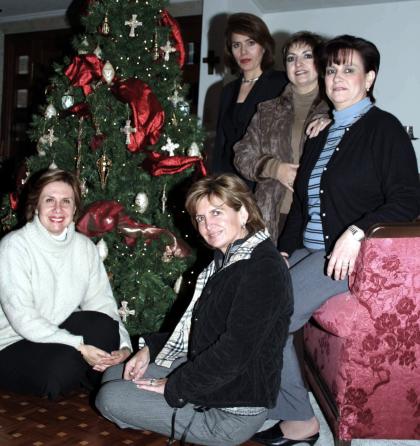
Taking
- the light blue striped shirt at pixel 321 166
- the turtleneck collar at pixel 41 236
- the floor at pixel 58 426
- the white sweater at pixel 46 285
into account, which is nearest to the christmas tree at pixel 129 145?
the white sweater at pixel 46 285

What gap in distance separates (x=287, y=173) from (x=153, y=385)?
1.04 meters

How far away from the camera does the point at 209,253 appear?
2.90 metres

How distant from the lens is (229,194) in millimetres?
1742

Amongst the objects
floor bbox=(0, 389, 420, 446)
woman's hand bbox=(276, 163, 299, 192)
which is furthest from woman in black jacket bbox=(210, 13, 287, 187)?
floor bbox=(0, 389, 420, 446)

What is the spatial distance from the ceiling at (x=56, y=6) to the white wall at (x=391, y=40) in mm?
99

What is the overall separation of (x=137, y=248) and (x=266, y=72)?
3.58ft

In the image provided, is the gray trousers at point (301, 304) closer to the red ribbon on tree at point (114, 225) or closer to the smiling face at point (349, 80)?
the smiling face at point (349, 80)

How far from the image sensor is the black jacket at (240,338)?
5.09ft

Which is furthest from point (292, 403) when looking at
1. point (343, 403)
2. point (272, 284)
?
point (272, 284)

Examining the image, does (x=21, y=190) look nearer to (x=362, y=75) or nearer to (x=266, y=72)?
(x=266, y=72)

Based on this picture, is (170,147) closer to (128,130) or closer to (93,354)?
(128,130)

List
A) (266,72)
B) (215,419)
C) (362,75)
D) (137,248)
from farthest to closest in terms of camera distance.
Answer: (266,72) → (137,248) → (362,75) → (215,419)

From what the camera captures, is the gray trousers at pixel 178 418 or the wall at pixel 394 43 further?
the wall at pixel 394 43

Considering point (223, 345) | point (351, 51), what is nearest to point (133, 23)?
point (351, 51)
